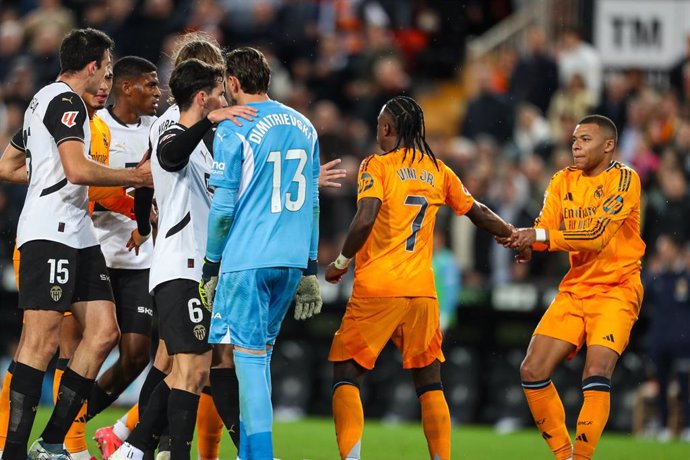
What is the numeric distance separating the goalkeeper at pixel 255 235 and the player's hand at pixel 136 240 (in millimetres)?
1466

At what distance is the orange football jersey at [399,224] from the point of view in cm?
853

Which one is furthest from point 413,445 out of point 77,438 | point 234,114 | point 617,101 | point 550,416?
point 617,101

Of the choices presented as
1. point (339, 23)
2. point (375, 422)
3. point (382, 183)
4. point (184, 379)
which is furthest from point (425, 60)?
point (184, 379)

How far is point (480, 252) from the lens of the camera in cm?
1681

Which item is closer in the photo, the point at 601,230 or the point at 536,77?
the point at 601,230

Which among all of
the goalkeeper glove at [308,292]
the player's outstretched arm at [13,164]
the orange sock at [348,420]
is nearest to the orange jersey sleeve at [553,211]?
the orange sock at [348,420]

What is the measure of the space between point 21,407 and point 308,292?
202 cm

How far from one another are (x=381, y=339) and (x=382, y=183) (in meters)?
1.10

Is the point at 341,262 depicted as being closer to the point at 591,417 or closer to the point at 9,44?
the point at 591,417

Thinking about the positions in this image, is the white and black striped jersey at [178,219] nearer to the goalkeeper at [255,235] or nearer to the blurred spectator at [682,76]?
the goalkeeper at [255,235]

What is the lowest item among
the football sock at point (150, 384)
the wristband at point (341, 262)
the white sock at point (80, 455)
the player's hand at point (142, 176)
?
the white sock at point (80, 455)

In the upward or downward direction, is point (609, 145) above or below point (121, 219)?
above

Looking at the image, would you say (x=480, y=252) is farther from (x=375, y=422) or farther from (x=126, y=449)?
(x=126, y=449)

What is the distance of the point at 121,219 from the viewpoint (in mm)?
9344
